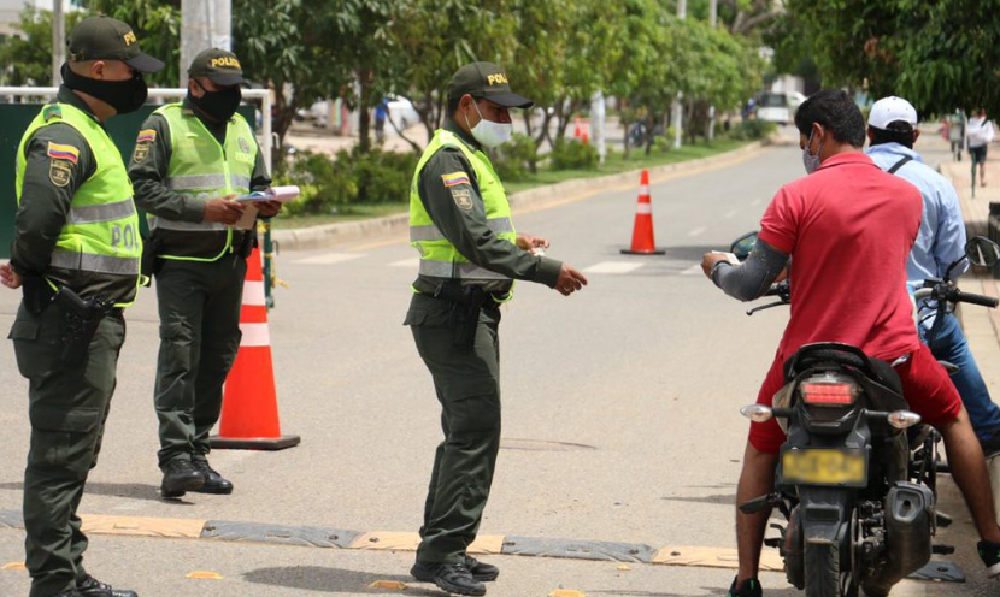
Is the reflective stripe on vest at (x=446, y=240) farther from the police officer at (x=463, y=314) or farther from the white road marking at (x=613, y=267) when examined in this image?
the white road marking at (x=613, y=267)

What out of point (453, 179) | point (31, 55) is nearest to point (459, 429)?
point (453, 179)

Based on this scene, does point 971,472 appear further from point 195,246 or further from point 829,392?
point 195,246

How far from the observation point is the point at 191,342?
804 cm

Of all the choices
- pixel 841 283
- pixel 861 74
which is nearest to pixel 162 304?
pixel 841 283

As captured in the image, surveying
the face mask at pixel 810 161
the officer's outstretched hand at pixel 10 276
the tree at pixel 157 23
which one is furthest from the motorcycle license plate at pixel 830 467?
the tree at pixel 157 23

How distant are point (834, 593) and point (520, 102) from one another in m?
2.20

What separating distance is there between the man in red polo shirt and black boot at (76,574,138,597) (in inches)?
83.1

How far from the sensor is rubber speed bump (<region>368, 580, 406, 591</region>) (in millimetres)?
6389

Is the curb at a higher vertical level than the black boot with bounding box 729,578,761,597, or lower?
lower

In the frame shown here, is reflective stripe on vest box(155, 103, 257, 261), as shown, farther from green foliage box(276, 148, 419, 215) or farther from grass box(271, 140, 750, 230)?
green foliage box(276, 148, 419, 215)

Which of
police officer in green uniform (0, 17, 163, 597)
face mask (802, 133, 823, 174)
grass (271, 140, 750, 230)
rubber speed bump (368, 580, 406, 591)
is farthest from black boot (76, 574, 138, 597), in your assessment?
grass (271, 140, 750, 230)

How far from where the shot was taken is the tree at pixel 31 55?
133ft

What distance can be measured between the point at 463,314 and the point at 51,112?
5.18ft

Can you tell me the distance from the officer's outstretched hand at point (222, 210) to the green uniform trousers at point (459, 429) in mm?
1712
